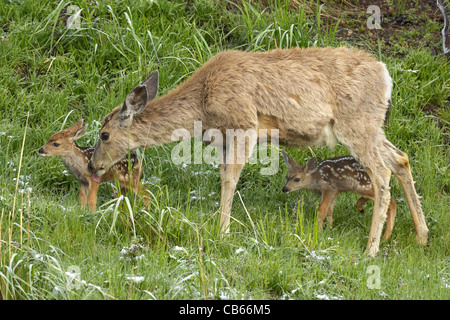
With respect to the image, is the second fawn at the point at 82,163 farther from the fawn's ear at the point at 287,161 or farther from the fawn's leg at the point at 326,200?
the fawn's leg at the point at 326,200

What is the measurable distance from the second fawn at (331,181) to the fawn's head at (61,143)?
7.22ft

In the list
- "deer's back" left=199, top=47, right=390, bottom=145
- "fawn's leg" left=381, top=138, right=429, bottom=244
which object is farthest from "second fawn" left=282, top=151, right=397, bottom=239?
"deer's back" left=199, top=47, right=390, bottom=145

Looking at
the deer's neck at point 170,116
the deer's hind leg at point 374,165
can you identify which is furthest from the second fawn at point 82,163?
the deer's hind leg at point 374,165

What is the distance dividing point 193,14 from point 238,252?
4841mm

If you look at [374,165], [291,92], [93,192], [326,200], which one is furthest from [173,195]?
[374,165]

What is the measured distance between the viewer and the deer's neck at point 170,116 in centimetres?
714

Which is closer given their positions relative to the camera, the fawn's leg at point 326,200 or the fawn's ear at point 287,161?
the fawn's leg at point 326,200

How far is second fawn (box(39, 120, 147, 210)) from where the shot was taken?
24.8ft

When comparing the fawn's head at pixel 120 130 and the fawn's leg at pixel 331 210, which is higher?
the fawn's head at pixel 120 130

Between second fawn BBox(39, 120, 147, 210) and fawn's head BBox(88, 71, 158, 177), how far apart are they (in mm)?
183

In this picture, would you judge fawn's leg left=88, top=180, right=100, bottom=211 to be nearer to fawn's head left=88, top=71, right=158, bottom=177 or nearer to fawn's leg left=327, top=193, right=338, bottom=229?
fawn's head left=88, top=71, right=158, bottom=177

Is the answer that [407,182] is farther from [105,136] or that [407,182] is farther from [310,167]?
[105,136]

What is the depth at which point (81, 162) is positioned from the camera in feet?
25.4
